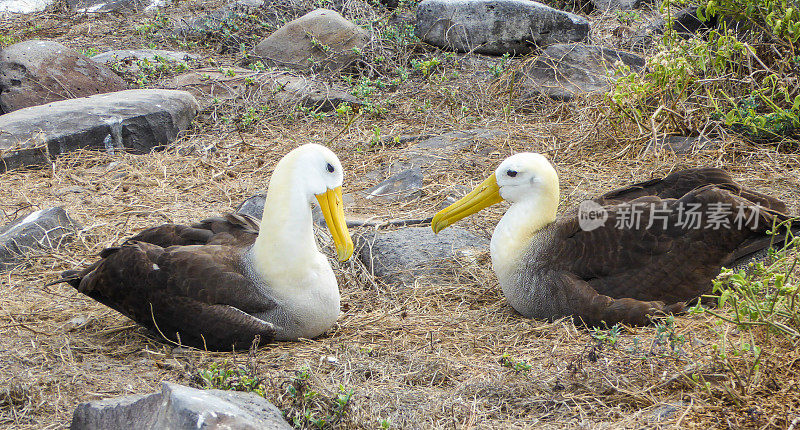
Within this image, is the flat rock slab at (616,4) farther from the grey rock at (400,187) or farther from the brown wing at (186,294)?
the brown wing at (186,294)

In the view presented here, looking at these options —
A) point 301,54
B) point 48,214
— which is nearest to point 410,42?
point 301,54

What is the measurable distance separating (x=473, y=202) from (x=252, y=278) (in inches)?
57.8

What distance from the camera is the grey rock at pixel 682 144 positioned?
6.63m

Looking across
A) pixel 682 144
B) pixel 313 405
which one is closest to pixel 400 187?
pixel 682 144

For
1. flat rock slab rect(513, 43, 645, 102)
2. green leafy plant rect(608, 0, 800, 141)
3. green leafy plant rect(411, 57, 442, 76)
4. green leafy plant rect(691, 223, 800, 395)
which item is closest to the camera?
green leafy plant rect(691, 223, 800, 395)

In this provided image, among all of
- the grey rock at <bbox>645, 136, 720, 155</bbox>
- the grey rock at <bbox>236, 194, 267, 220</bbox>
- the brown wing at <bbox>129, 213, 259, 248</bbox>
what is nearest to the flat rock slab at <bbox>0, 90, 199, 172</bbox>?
the grey rock at <bbox>236, 194, 267, 220</bbox>

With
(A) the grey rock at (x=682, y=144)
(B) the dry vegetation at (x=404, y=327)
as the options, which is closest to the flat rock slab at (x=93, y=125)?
(B) the dry vegetation at (x=404, y=327)

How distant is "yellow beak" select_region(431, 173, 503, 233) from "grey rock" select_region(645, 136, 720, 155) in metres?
2.05

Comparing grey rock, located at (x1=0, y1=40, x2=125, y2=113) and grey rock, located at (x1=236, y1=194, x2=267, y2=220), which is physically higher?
grey rock, located at (x1=0, y1=40, x2=125, y2=113)

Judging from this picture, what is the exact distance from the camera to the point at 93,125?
7727 mm

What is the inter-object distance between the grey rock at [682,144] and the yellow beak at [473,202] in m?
2.05

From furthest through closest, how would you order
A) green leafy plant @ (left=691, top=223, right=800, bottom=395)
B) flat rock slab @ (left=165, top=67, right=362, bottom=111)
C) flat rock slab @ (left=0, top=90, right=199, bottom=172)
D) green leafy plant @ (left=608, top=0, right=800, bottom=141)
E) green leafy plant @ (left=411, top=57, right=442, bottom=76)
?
green leafy plant @ (left=411, top=57, right=442, bottom=76), flat rock slab @ (left=165, top=67, right=362, bottom=111), flat rock slab @ (left=0, top=90, right=199, bottom=172), green leafy plant @ (left=608, top=0, right=800, bottom=141), green leafy plant @ (left=691, top=223, right=800, bottom=395)

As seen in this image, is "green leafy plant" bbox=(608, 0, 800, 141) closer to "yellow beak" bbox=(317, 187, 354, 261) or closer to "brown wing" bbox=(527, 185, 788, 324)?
"brown wing" bbox=(527, 185, 788, 324)

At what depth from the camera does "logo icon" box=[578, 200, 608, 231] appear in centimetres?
471
